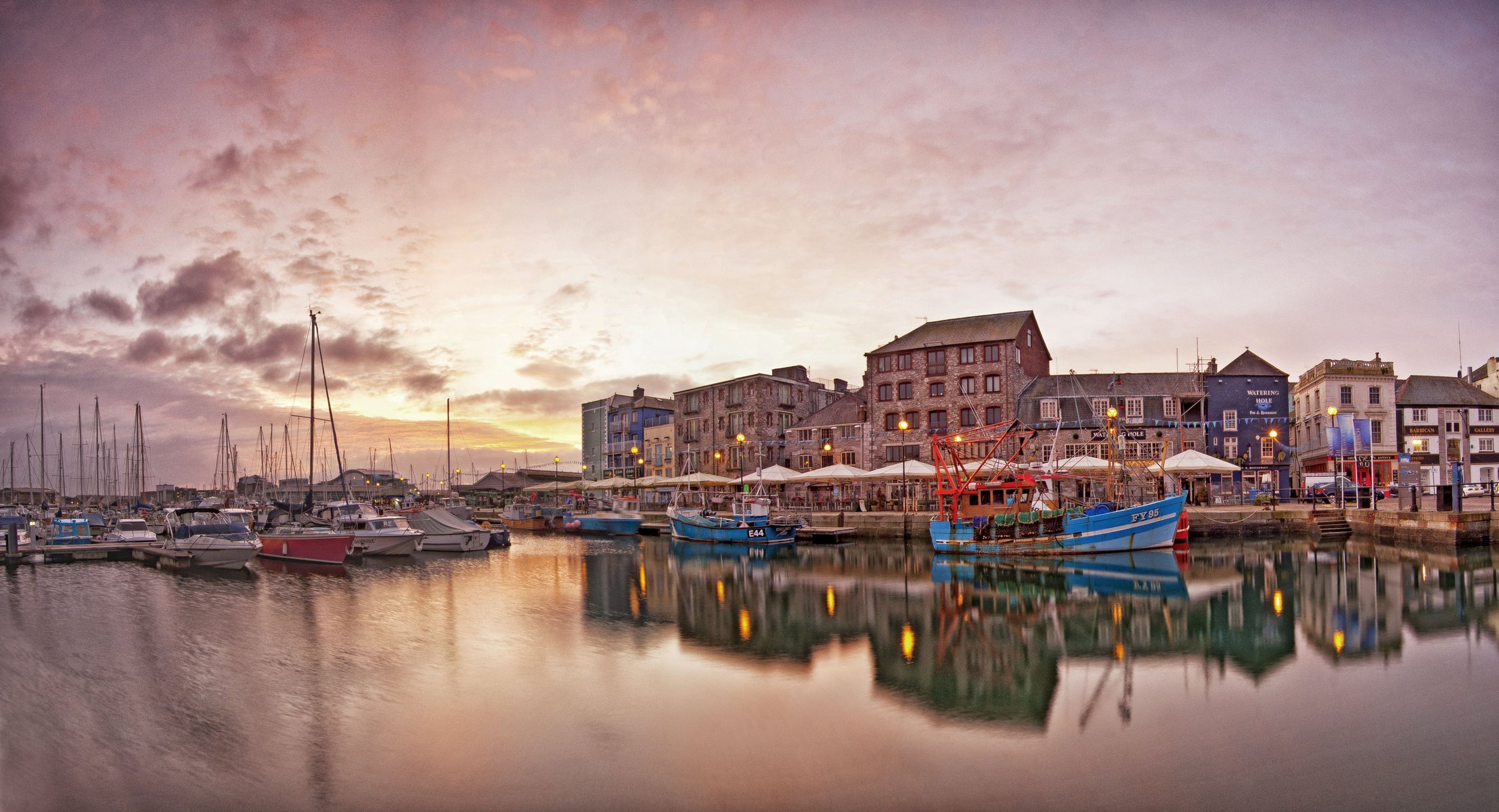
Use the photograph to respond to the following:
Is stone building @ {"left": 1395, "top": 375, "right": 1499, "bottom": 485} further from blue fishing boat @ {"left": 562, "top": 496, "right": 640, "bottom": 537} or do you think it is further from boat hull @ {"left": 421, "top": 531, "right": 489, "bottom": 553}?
boat hull @ {"left": 421, "top": 531, "right": 489, "bottom": 553}

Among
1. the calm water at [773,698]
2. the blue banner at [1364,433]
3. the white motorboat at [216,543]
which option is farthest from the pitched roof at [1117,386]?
the white motorboat at [216,543]

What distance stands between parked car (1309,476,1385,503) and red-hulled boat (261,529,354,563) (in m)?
53.3

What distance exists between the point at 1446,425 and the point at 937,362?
113 ft

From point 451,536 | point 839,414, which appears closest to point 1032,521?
point 839,414

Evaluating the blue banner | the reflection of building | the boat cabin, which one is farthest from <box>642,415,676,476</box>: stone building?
the reflection of building

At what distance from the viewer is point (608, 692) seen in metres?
15.2

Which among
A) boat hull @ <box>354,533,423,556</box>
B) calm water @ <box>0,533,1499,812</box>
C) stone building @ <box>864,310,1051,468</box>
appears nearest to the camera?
calm water @ <box>0,533,1499,812</box>

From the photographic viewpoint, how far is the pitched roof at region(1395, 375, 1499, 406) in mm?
56750

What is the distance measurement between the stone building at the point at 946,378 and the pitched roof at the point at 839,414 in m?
1.47

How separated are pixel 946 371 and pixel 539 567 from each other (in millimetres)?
33184

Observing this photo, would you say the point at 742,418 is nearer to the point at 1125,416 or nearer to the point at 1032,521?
the point at 1125,416

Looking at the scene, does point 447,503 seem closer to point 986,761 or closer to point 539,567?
point 539,567

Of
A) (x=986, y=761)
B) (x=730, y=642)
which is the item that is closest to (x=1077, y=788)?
(x=986, y=761)

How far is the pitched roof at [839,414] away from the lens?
6322 centimetres
